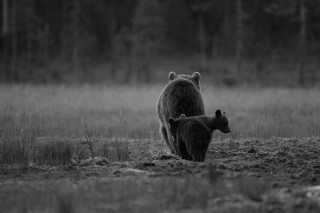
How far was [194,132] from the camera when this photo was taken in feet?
27.4

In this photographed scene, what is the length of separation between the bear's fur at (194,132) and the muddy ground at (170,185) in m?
0.30

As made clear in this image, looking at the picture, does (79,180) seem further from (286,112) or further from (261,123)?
(286,112)

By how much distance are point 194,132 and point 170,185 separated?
2.14 metres

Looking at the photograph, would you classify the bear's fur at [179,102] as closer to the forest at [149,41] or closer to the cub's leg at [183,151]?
the cub's leg at [183,151]

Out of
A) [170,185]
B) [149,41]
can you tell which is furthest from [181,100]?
[149,41]

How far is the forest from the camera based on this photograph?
149 ft

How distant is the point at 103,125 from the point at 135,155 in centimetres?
463

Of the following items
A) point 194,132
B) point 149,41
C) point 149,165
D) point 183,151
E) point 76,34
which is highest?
point 76,34

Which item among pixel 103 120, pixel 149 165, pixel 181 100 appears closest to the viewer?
pixel 149 165

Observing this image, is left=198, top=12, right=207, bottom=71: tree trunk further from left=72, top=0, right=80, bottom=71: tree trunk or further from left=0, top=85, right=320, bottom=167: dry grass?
left=0, top=85, right=320, bottom=167: dry grass

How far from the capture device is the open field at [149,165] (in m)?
5.78

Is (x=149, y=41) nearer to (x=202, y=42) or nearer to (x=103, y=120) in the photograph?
(x=202, y=42)

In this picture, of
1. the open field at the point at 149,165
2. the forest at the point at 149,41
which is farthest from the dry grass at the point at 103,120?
the forest at the point at 149,41

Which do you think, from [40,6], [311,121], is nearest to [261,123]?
[311,121]
